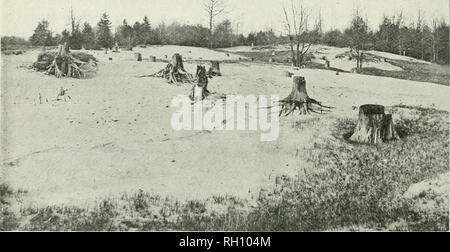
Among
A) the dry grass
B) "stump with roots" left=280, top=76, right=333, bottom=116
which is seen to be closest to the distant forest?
"stump with roots" left=280, top=76, right=333, bottom=116

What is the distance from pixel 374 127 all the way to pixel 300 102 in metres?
2.81

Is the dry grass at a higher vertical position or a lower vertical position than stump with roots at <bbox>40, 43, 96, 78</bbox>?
lower

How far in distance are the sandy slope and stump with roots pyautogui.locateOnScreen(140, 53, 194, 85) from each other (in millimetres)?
713

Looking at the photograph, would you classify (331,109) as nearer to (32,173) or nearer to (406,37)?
(32,173)

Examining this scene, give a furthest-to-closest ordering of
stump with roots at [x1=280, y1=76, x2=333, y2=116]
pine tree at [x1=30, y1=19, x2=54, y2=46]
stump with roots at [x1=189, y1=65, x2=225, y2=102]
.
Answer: stump with roots at [x1=189, y1=65, x2=225, y2=102] → stump with roots at [x1=280, y1=76, x2=333, y2=116] → pine tree at [x1=30, y1=19, x2=54, y2=46]

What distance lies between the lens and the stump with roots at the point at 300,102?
13.8 m

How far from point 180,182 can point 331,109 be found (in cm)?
639

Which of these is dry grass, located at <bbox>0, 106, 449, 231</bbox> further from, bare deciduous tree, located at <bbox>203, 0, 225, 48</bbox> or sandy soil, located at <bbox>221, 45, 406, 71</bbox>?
sandy soil, located at <bbox>221, 45, 406, 71</bbox>

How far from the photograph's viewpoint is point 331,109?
1396 cm

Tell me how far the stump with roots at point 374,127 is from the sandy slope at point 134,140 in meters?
1.08

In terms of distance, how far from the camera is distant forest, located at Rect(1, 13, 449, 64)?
15625 millimetres

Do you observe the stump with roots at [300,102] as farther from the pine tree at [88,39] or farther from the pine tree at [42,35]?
the pine tree at [88,39]

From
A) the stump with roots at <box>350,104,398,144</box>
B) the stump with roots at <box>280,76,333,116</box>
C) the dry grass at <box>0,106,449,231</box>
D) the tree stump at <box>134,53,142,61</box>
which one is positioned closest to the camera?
the dry grass at <box>0,106,449,231</box>
